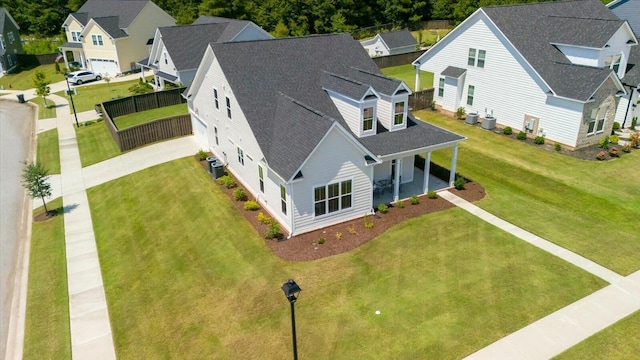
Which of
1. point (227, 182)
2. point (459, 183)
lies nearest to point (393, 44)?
point (459, 183)

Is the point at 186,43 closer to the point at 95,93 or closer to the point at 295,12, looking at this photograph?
the point at 95,93

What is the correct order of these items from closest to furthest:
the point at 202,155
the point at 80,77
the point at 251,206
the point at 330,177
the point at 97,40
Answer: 1. the point at 330,177
2. the point at 251,206
3. the point at 202,155
4. the point at 80,77
5. the point at 97,40

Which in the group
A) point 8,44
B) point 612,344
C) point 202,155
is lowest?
point 612,344

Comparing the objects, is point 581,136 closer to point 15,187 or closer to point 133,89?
point 15,187

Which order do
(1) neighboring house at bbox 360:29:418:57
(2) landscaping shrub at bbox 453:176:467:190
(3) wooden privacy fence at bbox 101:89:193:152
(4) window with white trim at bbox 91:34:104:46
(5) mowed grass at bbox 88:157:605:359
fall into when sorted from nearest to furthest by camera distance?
1. (5) mowed grass at bbox 88:157:605:359
2. (2) landscaping shrub at bbox 453:176:467:190
3. (3) wooden privacy fence at bbox 101:89:193:152
4. (1) neighboring house at bbox 360:29:418:57
5. (4) window with white trim at bbox 91:34:104:46

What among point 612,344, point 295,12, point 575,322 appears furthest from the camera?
point 295,12

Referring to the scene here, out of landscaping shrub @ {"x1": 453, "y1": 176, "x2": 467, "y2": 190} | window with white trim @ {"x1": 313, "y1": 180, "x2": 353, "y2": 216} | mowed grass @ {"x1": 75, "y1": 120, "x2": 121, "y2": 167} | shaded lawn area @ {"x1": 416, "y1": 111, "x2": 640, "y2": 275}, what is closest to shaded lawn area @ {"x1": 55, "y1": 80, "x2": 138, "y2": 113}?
mowed grass @ {"x1": 75, "y1": 120, "x2": 121, "y2": 167}

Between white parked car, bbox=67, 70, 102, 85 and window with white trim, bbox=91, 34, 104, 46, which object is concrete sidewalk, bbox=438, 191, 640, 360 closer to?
white parked car, bbox=67, 70, 102, 85
